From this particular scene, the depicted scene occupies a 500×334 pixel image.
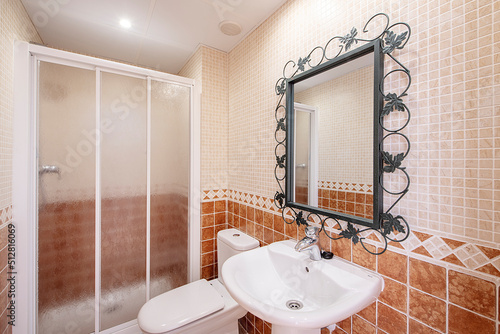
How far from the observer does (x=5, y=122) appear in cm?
105

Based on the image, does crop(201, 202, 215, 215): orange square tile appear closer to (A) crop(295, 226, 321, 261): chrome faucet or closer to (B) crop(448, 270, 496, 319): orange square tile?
(A) crop(295, 226, 321, 261): chrome faucet

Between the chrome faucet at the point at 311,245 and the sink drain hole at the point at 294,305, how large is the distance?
208 mm

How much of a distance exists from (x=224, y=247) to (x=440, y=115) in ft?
4.59

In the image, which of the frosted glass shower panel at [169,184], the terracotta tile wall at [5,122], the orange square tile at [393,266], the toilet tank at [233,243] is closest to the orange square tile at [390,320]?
the orange square tile at [393,266]

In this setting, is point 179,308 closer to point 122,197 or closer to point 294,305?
point 294,305

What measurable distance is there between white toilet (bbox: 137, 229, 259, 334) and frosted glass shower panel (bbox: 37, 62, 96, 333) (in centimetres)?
55

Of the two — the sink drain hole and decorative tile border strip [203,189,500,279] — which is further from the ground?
decorative tile border strip [203,189,500,279]

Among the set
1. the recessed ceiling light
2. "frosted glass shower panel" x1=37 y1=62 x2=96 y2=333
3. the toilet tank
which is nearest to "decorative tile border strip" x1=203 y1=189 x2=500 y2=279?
the toilet tank

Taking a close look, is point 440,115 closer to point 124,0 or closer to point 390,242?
point 390,242

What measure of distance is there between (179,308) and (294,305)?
2.17 ft

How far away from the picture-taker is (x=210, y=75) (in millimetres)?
1749

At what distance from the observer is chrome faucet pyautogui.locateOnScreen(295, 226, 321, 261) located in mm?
921

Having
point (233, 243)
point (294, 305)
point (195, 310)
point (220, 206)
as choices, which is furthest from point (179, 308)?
point (220, 206)

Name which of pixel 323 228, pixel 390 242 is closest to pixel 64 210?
pixel 323 228
